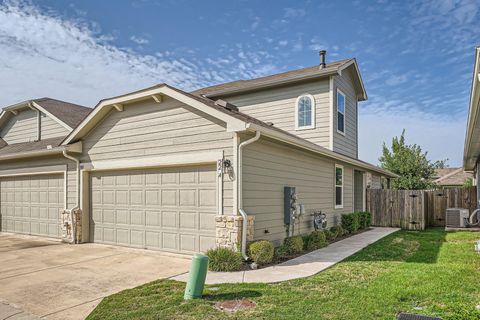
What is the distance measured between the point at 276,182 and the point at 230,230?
1984 millimetres

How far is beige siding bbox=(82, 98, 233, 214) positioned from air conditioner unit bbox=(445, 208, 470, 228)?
11.1 m

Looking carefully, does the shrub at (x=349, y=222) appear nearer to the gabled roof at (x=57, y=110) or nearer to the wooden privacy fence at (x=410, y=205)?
the wooden privacy fence at (x=410, y=205)

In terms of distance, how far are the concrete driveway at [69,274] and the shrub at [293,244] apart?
2389 millimetres

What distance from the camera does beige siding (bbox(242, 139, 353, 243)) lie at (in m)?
7.64

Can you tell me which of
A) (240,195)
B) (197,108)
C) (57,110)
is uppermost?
(57,110)

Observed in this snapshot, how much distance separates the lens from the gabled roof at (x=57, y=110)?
12.8 metres

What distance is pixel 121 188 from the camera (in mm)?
9594

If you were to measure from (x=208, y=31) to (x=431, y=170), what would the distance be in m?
22.1

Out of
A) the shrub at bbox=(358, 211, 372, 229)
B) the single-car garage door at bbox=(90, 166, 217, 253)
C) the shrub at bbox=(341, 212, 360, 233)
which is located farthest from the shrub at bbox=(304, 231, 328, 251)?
the shrub at bbox=(358, 211, 372, 229)

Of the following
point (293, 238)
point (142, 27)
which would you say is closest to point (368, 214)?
point (293, 238)

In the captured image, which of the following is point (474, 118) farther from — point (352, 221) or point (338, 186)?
point (352, 221)

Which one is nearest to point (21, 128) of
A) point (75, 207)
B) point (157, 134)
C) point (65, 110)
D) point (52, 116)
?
point (65, 110)

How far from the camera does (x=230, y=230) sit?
7.12 metres

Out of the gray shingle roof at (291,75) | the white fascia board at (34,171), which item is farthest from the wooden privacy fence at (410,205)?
the white fascia board at (34,171)
